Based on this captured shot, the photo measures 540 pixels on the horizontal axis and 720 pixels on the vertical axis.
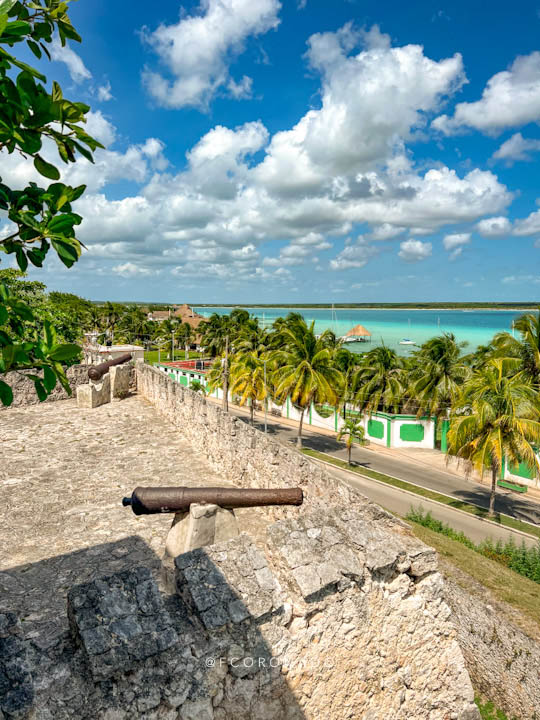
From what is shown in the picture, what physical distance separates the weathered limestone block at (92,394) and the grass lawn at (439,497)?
619 inches

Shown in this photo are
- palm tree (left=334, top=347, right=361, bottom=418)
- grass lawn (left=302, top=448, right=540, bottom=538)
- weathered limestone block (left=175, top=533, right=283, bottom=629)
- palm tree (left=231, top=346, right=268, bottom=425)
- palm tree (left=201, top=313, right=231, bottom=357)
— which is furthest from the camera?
palm tree (left=201, top=313, right=231, bottom=357)

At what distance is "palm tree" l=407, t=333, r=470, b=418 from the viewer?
3350 cm

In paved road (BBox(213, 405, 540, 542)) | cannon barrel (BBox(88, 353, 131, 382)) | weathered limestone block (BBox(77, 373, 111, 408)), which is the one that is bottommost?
paved road (BBox(213, 405, 540, 542))

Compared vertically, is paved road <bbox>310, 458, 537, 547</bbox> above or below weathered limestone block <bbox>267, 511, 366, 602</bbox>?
below

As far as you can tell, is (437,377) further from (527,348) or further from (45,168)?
(45,168)

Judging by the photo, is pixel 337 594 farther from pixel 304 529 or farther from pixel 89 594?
pixel 89 594

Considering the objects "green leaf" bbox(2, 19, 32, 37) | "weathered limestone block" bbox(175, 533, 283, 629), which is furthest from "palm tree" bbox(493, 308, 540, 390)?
"green leaf" bbox(2, 19, 32, 37)

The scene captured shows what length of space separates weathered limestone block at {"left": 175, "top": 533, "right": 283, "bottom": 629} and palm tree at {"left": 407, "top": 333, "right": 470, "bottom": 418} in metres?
31.8

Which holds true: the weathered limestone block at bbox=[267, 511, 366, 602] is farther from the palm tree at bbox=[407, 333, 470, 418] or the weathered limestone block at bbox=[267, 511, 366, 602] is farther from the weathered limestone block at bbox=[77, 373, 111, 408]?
the palm tree at bbox=[407, 333, 470, 418]

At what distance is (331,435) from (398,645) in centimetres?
3409

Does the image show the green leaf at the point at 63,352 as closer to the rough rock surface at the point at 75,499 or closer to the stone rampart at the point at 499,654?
the rough rock surface at the point at 75,499

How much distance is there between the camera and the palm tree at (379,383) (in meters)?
36.3

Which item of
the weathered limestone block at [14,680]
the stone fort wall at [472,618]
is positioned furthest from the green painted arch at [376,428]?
the weathered limestone block at [14,680]

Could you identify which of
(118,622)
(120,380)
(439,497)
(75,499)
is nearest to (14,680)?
(118,622)
